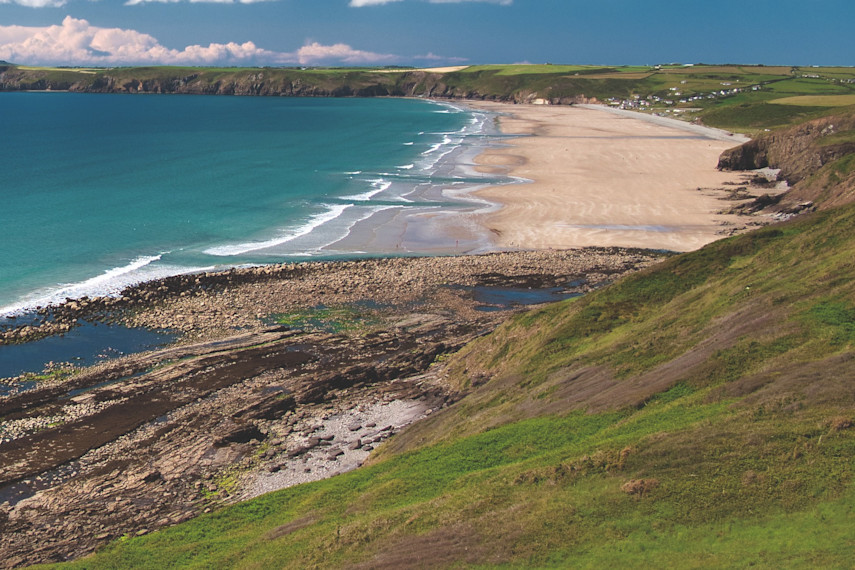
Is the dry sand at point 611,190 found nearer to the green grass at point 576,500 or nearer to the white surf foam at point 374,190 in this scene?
the white surf foam at point 374,190

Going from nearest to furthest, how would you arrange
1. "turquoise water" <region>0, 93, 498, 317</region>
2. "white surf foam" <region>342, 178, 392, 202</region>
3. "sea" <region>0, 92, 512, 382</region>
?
"sea" <region>0, 92, 512, 382</region>
"turquoise water" <region>0, 93, 498, 317</region>
"white surf foam" <region>342, 178, 392, 202</region>

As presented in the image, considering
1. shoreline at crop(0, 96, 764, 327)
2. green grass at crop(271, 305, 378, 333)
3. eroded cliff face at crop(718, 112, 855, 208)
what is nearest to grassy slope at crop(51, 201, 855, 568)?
green grass at crop(271, 305, 378, 333)

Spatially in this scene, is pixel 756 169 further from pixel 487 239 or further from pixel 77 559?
pixel 77 559

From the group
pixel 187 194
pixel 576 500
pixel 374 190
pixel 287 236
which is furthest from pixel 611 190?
pixel 576 500

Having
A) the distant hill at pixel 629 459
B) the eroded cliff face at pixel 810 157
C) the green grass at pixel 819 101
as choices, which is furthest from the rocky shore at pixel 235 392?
the green grass at pixel 819 101

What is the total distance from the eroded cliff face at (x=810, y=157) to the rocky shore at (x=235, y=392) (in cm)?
2499

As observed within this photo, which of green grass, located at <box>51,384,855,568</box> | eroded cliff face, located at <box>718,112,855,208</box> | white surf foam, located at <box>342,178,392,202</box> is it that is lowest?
green grass, located at <box>51,384,855,568</box>

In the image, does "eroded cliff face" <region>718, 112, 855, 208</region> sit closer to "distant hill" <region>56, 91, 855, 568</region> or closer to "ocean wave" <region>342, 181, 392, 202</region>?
"distant hill" <region>56, 91, 855, 568</region>

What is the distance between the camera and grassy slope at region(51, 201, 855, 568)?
14312mm

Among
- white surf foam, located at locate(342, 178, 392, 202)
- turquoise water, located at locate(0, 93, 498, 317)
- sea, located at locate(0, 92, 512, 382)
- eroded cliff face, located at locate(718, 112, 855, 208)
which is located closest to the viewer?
sea, located at locate(0, 92, 512, 382)

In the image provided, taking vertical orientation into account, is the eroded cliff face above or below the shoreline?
above

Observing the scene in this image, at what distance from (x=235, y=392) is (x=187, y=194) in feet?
181

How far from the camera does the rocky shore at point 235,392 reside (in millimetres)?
23750

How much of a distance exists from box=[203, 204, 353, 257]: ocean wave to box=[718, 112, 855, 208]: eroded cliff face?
4299 centimetres
